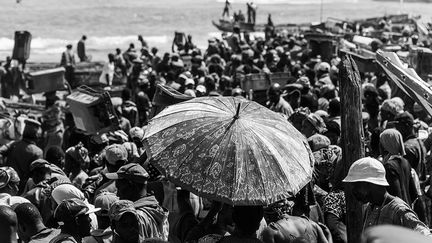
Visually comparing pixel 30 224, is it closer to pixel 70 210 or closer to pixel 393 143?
pixel 70 210

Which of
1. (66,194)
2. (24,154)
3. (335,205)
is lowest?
(24,154)

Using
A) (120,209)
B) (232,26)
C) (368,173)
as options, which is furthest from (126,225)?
(232,26)

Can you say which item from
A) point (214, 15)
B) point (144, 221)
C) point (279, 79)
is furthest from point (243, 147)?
point (214, 15)

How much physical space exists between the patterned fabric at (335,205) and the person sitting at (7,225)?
237 cm

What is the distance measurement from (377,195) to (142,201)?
5.22ft

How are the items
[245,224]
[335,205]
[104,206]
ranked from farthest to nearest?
1. [335,205]
2. [104,206]
3. [245,224]

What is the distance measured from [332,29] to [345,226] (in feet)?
77.5

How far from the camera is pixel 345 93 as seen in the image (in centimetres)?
689

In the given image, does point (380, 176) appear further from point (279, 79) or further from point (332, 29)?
point (332, 29)

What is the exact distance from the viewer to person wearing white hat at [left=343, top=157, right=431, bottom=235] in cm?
547

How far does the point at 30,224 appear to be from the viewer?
227 inches

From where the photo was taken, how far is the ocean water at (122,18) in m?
46.7

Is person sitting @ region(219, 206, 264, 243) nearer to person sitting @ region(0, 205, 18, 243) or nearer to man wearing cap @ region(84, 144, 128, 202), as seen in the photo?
person sitting @ region(0, 205, 18, 243)

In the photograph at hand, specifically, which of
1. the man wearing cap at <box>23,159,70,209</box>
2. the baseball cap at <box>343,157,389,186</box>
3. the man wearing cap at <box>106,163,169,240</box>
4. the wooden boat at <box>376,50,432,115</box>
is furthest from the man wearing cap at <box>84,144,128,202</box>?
the baseball cap at <box>343,157,389,186</box>
